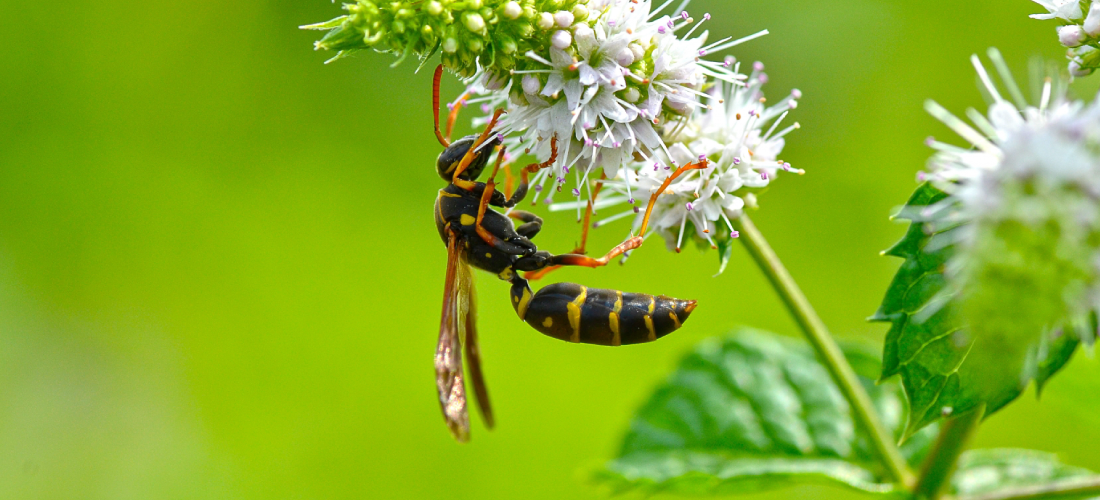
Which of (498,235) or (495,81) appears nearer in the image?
(495,81)

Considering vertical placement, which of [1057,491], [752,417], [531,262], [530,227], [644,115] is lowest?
[752,417]

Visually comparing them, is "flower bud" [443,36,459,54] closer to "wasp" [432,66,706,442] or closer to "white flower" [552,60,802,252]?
"wasp" [432,66,706,442]

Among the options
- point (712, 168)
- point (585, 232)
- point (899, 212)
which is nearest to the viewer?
point (899, 212)

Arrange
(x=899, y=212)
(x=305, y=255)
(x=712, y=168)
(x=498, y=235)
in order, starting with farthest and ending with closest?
(x=305, y=255) → (x=498, y=235) → (x=712, y=168) → (x=899, y=212)

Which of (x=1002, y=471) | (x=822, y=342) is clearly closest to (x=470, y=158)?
(x=822, y=342)

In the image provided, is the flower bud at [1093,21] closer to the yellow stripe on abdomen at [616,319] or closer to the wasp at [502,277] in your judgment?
the wasp at [502,277]

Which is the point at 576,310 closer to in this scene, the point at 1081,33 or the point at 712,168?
the point at 712,168
